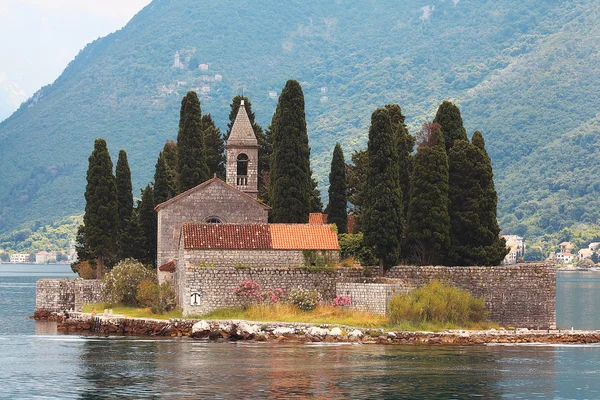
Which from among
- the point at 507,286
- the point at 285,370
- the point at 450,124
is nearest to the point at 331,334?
the point at 507,286

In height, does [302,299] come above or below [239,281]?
below

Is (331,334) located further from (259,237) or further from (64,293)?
(64,293)

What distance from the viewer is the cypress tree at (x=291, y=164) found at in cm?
6619

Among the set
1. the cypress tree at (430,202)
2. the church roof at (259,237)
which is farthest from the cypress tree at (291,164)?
the cypress tree at (430,202)

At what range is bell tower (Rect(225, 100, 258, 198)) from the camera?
7038 cm

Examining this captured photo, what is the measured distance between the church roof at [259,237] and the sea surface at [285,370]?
18.4 ft

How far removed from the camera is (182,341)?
5525 cm

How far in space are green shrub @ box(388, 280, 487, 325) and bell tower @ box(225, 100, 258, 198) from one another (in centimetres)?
1648

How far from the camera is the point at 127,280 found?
221 ft

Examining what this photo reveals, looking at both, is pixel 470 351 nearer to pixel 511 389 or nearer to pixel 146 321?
pixel 511 389

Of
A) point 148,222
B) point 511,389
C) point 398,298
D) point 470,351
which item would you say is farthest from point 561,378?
point 148,222

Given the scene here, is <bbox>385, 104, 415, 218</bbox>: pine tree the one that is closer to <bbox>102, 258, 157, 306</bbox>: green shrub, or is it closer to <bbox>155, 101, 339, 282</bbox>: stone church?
<bbox>155, 101, 339, 282</bbox>: stone church

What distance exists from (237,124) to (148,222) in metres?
11.3

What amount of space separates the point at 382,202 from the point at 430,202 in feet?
9.11
